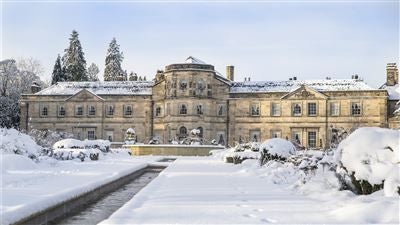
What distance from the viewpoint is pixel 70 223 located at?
10.2 m

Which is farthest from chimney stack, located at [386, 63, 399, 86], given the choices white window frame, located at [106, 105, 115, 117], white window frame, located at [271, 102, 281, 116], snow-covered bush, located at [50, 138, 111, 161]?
snow-covered bush, located at [50, 138, 111, 161]

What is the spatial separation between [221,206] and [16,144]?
14005 millimetres

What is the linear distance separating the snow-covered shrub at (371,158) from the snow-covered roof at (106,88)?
4722 cm

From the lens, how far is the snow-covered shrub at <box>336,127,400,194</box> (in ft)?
33.8

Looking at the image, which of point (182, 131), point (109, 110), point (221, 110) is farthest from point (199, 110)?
point (109, 110)

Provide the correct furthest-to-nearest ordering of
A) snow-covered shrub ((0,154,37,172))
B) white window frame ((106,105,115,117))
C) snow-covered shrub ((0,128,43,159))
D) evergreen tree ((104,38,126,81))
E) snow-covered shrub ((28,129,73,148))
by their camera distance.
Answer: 1. evergreen tree ((104,38,126,81))
2. white window frame ((106,105,115,117))
3. snow-covered shrub ((28,129,73,148))
4. snow-covered shrub ((0,128,43,159))
5. snow-covered shrub ((0,154,37,172))

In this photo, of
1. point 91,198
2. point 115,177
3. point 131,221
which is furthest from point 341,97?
point 131,221

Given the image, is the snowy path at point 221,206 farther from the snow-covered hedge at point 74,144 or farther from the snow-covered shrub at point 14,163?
the snow-covered hedge at point 74,144

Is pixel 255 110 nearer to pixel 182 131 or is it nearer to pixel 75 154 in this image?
pixel 182 131

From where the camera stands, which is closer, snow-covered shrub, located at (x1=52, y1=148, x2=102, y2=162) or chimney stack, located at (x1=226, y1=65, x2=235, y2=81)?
snow-covered shrub, located at (x1=52, y1=148, x2=102, y2=162)

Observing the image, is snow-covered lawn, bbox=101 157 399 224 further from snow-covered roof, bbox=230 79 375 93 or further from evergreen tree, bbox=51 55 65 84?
evergreen tree, bbox=51 55 65 84

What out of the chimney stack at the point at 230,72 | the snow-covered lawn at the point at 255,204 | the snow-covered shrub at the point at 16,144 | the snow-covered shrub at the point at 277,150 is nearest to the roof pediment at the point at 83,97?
the chimney stack at the point at 230,72

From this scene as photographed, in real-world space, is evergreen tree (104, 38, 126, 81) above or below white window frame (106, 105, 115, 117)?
above

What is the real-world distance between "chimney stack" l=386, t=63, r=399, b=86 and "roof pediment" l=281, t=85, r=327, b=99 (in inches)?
347
